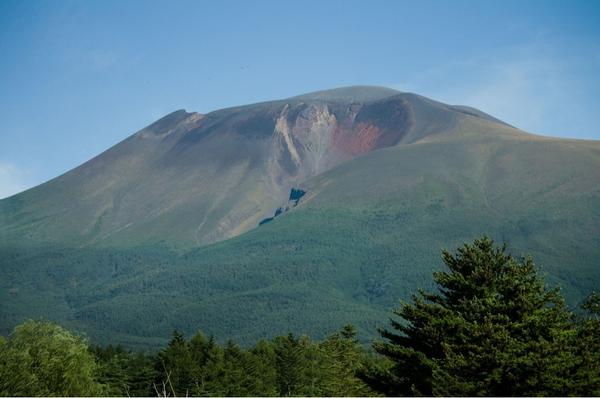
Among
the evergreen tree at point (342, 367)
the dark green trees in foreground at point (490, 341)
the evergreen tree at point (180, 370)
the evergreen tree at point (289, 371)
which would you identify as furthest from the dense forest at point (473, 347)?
the evergreen tree at point (289, 371)

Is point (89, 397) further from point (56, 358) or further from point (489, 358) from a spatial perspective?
point (489, 358)

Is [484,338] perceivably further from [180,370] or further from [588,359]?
[180,370]

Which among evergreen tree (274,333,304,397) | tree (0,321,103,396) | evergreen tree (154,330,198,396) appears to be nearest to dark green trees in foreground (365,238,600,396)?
tree (0,321,103,396)

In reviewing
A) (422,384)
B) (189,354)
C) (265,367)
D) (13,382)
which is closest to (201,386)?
(189,354)

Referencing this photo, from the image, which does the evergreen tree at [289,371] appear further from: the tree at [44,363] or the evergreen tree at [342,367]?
the tree at [44,363]

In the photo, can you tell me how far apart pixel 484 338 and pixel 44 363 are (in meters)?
24.5

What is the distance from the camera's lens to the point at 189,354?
239ft

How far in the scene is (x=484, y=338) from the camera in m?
30.9

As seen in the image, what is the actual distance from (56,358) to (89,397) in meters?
2.90

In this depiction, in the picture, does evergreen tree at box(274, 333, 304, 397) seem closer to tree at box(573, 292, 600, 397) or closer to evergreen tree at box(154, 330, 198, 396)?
evergreen tree at box(154, 330, 198, 396)

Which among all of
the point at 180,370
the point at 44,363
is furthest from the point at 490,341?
the point at 180,370

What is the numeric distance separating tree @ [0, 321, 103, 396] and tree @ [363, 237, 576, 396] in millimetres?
16397

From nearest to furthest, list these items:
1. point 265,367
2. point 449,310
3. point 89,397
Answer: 1. point 449,310
2. point 89,397
3. point 265,367

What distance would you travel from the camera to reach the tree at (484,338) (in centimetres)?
2983
